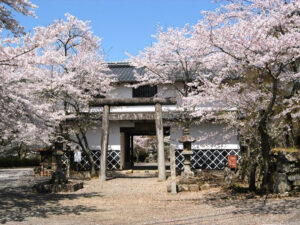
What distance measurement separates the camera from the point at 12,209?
706 centimetres

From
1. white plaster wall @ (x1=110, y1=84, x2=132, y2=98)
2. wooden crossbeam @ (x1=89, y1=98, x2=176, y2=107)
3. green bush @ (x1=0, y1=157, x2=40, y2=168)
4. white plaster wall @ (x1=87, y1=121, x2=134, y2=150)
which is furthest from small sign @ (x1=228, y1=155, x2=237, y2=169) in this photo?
green bush @ (x1=0, y1=157, x2=40, y2=168)

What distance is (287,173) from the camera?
8016mm

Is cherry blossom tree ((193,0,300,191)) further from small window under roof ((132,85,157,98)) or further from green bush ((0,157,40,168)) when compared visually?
green bush ((0,157,40,168))

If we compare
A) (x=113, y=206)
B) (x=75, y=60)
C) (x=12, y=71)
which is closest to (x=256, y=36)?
(x=113, y=206)

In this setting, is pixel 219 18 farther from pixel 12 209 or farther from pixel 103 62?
pixel 103 62

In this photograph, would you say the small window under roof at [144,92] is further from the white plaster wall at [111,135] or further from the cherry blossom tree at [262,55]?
the cherry blossom tree at [262,55]

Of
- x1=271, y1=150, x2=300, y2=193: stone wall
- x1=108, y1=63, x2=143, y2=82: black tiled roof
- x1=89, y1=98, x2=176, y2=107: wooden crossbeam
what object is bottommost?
x1=271, y1=150, x2=300, y2=193: stone wall

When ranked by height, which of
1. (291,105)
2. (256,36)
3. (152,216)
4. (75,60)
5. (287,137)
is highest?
(75,60)

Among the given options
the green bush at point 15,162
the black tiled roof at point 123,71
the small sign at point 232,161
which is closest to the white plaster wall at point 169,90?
the black tiled roof at point 123,71

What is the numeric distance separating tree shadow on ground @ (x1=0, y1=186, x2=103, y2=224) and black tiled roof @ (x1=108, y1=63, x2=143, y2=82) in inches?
396

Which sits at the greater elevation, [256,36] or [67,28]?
[67,28]

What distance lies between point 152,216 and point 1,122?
4.97 meters

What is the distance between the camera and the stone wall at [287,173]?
7.96 meters

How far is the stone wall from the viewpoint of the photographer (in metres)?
7.96
